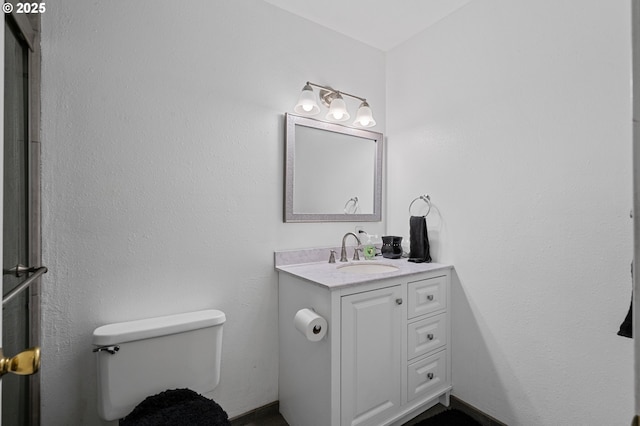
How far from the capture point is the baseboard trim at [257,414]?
1.70 metres

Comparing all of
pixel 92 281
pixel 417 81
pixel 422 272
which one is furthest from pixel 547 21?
pixel 92 281

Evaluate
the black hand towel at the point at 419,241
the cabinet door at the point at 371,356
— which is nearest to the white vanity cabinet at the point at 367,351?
the cabinet door at the point at 371,356

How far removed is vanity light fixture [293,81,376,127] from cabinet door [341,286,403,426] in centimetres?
113

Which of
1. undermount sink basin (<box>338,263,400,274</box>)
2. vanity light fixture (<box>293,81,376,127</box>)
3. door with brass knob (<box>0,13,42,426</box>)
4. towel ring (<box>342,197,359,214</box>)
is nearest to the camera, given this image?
door with brass knob (<box>0,13,42,426</box>)

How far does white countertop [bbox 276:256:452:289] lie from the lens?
151cm

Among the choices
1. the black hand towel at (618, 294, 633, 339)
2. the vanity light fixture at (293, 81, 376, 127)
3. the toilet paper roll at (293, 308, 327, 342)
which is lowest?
the toilet paper roll at (293, 308, 327, 342)

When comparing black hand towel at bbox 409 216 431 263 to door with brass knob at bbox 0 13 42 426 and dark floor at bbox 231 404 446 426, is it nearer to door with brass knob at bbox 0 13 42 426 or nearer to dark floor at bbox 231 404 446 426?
dark floor at bbox 231 404 446 426

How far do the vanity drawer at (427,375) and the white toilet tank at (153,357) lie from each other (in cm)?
104

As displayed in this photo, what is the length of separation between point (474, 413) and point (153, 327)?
1812mm

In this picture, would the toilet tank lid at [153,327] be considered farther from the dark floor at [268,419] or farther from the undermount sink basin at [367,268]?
the undermount sink basin at [367,268]

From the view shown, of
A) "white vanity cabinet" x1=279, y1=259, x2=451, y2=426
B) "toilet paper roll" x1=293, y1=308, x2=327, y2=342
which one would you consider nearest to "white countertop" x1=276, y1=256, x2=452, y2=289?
"white vanity cabinet" x1=279, y1=259, x2=451, y2=426

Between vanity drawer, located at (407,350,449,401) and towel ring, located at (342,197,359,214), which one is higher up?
towel ring, located at (342,197,359,214)

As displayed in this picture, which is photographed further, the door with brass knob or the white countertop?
the white countertop

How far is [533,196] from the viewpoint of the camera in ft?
5.18
